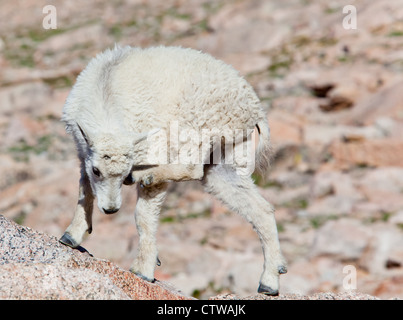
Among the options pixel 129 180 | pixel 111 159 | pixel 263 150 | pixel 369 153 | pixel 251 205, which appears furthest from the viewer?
pixel 369 153

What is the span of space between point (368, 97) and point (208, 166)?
1444 centimetres

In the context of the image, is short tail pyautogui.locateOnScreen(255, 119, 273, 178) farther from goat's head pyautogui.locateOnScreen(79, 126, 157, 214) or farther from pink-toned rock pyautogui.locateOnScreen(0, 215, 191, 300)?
pink-toned rock pyautogui.locateOnScreen(0, 215, 191, 300)

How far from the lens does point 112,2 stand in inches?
1770

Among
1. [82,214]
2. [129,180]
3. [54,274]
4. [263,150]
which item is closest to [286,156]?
[263,150]

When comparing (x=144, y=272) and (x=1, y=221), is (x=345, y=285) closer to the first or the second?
(x=144, y=272)

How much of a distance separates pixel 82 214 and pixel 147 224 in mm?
654

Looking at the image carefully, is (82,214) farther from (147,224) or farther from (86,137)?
(86,137)

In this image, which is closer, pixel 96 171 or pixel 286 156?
pixel 96 171

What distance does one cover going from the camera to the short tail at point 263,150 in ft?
23.0

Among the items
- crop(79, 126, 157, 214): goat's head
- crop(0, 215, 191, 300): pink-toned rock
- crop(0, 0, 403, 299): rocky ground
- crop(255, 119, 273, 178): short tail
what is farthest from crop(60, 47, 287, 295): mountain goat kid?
crop(0, 0, 403, 299): rocky ground

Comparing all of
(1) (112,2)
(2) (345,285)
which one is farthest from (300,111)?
(1) (112,2)

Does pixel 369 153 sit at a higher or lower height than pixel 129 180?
higher

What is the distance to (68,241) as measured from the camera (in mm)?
6211

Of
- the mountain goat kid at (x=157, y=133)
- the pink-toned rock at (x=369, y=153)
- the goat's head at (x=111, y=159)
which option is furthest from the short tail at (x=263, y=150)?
the pink-toned rock at (x=369, y=153)
